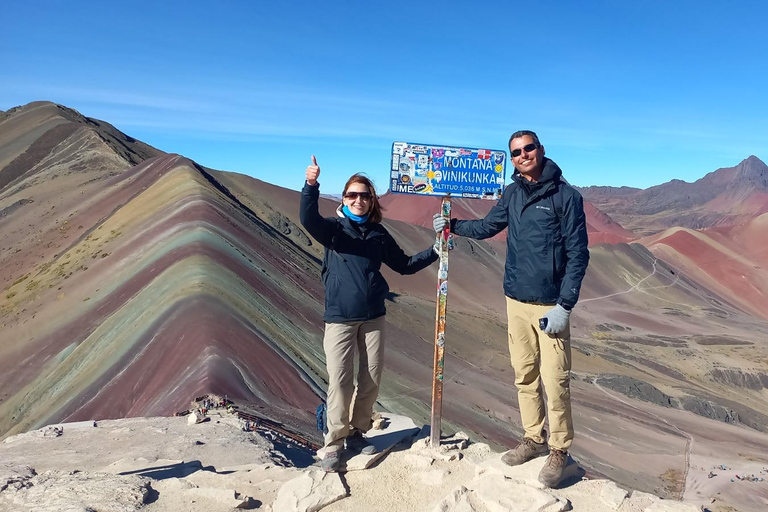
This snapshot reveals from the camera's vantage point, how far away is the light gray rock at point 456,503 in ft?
12.0

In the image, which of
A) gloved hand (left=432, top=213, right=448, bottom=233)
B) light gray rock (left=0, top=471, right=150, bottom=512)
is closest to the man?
gloved hand (left=432, top=213, right=448, bottom=233)

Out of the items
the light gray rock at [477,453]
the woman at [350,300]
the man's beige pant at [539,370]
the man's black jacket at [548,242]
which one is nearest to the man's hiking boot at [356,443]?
the woman at [350,300]

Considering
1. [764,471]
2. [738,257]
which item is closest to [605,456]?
[764,471]

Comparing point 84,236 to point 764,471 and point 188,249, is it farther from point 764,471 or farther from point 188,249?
point 764,471

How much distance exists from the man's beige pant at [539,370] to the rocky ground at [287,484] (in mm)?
→ 345

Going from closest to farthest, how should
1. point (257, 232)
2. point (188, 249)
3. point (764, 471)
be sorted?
point (188, 249) → point (764, 471) → point (257, 232)

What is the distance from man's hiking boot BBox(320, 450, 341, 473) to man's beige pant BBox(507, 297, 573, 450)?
142 centimetres

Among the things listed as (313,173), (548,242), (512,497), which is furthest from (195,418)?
(548,242)

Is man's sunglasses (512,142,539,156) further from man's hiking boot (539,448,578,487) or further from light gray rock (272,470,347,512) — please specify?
light gray rock (272,470,347,512)

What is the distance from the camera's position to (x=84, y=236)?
2238cm

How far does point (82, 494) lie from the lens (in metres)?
3.93

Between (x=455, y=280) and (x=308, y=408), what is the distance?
3080cm

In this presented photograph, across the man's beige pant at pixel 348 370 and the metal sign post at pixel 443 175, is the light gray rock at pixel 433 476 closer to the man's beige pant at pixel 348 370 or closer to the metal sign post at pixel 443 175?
the metal sign post at pixel 443 175

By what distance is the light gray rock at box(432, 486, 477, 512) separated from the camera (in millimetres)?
3660
